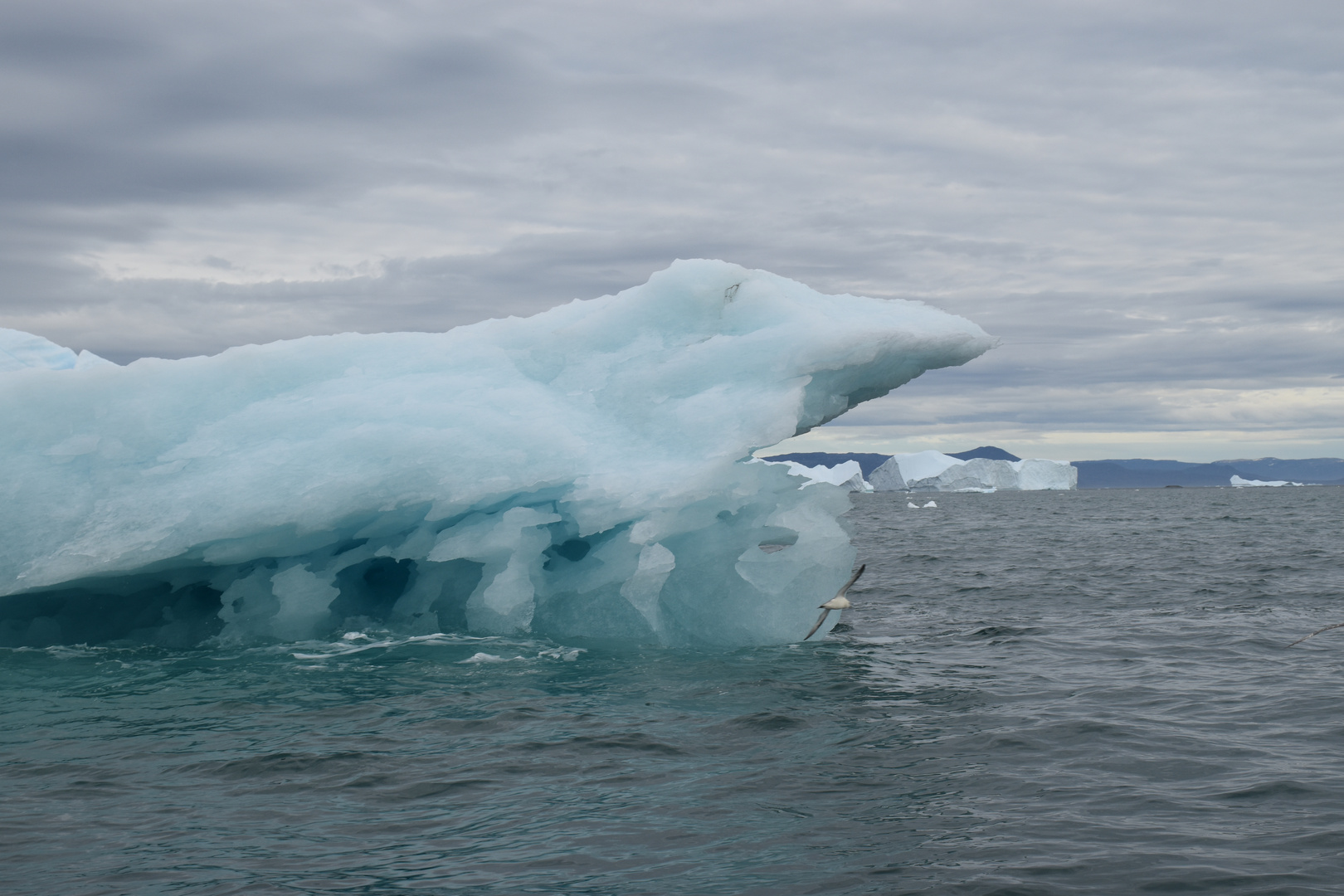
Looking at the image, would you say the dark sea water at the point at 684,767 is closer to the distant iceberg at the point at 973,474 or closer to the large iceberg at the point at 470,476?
the large iceberg at the point at 470,476

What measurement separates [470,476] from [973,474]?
366ft

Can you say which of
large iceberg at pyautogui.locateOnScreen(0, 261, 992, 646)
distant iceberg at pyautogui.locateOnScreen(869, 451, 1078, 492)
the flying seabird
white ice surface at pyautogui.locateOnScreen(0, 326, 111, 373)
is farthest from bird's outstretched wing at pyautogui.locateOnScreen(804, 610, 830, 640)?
distant iceberg at pyautogui.locateOnScreen(869, 451, 1078, 492)

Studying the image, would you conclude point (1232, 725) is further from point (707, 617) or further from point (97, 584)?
point (97, 584)

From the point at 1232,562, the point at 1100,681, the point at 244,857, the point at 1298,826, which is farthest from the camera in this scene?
the point at 1232,562

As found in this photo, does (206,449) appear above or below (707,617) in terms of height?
above

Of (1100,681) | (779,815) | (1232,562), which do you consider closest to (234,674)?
(779,815)

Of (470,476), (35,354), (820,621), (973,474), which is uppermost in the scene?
(35,354)

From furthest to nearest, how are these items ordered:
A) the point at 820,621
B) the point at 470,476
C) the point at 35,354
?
1. the point at 35,354
2. the point at 820,621
3. the point at 470,476

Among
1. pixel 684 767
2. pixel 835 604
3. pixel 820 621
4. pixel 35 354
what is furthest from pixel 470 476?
pixel 35 354

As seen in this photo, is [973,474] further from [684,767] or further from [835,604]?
[684,767]

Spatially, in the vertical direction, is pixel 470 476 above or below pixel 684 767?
above

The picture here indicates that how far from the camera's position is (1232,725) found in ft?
26.5

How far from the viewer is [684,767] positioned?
22.9ft

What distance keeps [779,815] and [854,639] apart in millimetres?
6539
